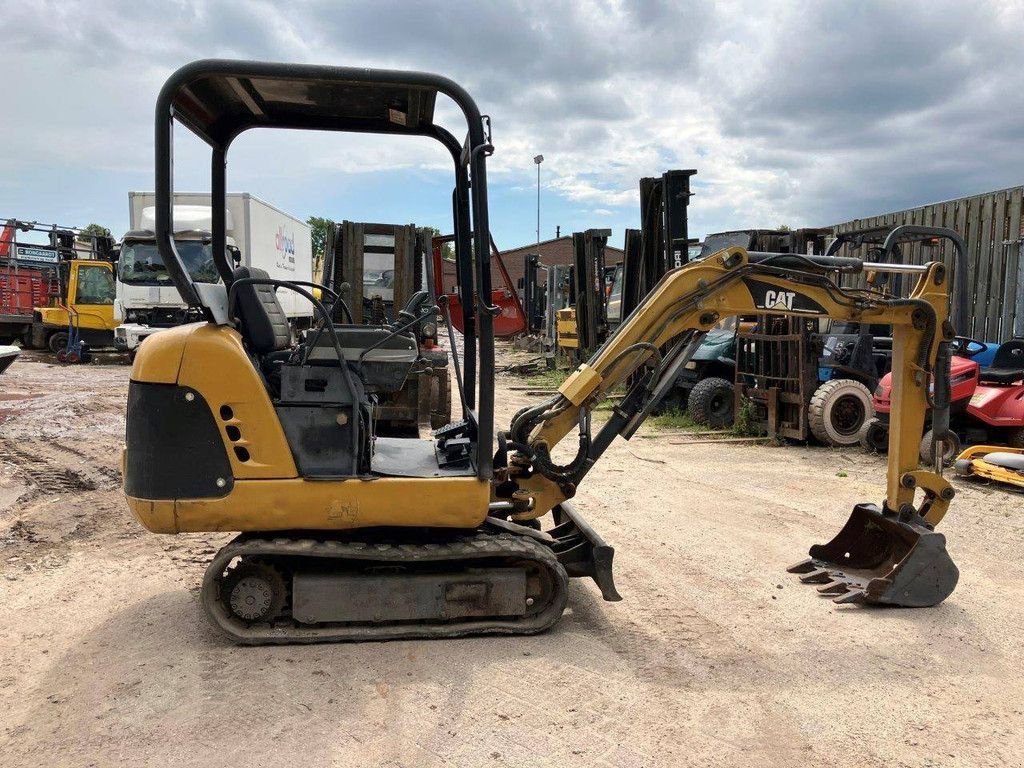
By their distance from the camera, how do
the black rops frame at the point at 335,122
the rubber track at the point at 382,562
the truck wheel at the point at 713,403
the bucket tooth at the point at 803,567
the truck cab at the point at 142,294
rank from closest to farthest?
the black rops frame at the point at 335,122 < the rubber track at the point at 382,562 < the bucket tooth at the point at 803,567 < the truck wheel at the point at 713,403 < the truck cab at the point at 142,294

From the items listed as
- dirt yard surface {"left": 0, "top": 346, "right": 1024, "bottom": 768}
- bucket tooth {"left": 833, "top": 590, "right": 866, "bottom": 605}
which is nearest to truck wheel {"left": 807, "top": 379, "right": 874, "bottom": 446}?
dirt yard surface {"left": 0, "top": 346, "right": 1024, "bottom": 768}

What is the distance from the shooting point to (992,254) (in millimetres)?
13664

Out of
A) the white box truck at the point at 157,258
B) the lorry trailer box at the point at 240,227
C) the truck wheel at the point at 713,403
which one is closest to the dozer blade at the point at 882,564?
the truck wheel at the point at 713,403

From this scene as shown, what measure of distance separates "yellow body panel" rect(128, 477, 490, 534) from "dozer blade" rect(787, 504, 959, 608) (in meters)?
2.27

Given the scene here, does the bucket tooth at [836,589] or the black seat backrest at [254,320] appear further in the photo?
the bucket tooth at [836,589]

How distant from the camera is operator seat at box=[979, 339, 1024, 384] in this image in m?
8.20

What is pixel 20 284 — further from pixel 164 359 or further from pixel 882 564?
pixel 882 564

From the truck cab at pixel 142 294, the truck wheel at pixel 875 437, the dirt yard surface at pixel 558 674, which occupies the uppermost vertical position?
the truck cab at pixel 142 294

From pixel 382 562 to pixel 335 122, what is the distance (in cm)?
239

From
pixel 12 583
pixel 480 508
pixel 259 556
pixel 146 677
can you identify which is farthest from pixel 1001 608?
pixel 12 583

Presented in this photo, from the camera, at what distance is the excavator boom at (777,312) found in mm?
4398

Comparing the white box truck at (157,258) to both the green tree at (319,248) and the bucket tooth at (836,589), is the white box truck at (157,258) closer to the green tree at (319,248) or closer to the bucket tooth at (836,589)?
the green tree at (319,248)

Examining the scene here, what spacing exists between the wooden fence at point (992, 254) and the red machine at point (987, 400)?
4722 mm

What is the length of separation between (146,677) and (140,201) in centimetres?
1513
